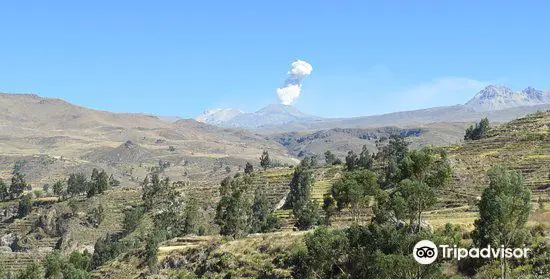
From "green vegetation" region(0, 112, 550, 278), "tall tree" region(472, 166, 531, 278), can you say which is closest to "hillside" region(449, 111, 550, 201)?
"green vegetation" region(0, 112, 550, 278)

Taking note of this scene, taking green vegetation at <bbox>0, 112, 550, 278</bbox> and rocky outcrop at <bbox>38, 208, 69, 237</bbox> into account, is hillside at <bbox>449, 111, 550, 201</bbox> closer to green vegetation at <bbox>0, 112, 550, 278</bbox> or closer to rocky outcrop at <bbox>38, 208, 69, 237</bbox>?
green vegetation at <bbox>0, 112, 550, 278</bbox>

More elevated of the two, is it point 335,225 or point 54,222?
point 335,225

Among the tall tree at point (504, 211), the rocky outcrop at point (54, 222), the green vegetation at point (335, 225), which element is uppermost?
the tall tree at point (504, 211)

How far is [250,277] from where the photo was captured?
7019 centimetres

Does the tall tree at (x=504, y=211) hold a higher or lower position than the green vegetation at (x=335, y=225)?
higher

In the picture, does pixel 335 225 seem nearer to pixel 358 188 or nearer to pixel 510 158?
pixel 358 188

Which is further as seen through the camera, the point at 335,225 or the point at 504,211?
the point at 335,225

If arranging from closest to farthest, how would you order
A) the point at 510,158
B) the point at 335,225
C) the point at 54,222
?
the point at 335,225 → the point at 510,158 → the point at 54,222

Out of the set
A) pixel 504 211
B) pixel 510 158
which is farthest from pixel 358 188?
pixel 510 158

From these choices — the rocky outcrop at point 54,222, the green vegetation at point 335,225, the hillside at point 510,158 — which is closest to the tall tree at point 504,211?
the green vegetation at point 335,225

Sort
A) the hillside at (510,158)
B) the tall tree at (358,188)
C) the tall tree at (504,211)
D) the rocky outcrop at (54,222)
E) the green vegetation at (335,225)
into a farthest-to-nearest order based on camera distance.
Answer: the rocky outcrop at (54,222)
the hillside at (510,158)
the tall tree at (358,188)
the green vegetation at (335,225)
the tall tree at (504,211)

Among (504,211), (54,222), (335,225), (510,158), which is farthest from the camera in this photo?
(54,222)

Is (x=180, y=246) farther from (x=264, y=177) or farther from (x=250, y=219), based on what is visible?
(x=264, y=177)

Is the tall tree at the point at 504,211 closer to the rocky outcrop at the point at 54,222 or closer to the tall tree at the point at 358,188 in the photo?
the tall tree at the point at 358,188
